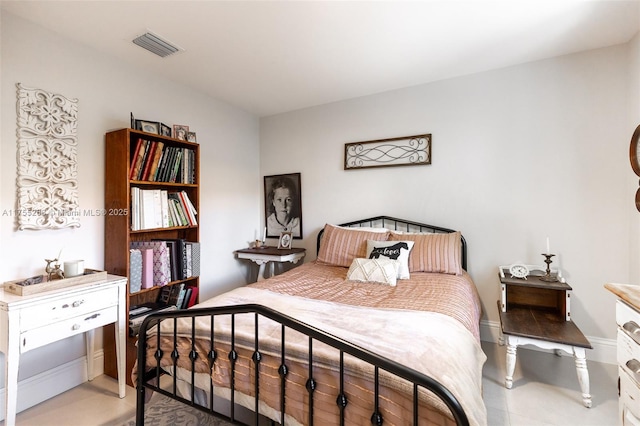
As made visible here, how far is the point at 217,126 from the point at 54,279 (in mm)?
2112

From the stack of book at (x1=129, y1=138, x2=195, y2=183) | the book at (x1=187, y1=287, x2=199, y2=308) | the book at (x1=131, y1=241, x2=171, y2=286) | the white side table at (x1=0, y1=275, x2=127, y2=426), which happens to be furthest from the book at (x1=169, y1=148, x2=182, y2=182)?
the book at (x1=187, y1=287, x2=199, y2=308)

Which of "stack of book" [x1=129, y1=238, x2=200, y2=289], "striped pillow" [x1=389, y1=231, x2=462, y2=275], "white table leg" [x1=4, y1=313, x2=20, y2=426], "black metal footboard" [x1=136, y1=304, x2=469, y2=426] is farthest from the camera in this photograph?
"striped pillow" [x1=389, y1=231, x2=462, y2=275]

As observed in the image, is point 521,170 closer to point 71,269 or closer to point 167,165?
point 167,165

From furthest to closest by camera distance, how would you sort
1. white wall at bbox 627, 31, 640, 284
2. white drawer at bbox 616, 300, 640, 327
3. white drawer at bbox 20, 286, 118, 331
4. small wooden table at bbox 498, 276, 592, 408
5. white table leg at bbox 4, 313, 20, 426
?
white wall at bbox 627, 31, 640, 284
small wooden table at bbox 498, 276, 592, 408
white drawer at bbox 20, 286, 118, 331
white table leg at bbox 4, 313, 20, 426
white drawer at bbox 616, 300, 640, 327

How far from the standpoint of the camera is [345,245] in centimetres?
283

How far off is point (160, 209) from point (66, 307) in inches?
36.2

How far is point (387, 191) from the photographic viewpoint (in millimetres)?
3158

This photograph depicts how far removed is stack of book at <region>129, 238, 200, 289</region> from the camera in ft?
7.58

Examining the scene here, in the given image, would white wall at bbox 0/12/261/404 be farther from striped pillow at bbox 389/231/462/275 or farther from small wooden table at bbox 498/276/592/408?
small wooden table at bbox 498/276/592/408

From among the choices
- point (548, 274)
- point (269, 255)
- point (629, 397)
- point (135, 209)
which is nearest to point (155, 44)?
point (135, 209)

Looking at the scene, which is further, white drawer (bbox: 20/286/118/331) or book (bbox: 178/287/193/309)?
book (bbox: 178/287/193/309)

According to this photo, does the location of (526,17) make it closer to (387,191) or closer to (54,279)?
(387,191)

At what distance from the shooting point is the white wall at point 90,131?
1850 mm

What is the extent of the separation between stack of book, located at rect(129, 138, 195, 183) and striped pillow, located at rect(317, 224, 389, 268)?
56.8 inches
